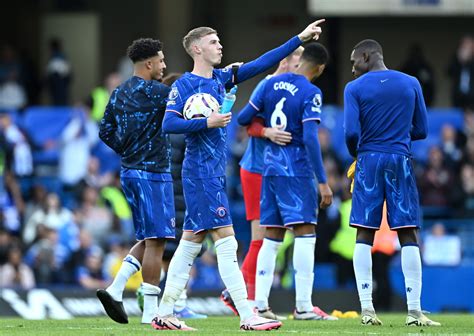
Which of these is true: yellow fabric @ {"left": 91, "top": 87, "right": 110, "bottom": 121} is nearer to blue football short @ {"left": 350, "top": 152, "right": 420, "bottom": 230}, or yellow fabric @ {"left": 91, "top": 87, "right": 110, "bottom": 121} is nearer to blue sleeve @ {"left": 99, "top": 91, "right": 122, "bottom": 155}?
blue sleeve @ {"left": 99, "top": 91, "right": 122, "bottom": 155}

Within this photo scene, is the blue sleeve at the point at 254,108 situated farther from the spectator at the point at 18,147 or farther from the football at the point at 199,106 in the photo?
the spectator at the point at 18,147

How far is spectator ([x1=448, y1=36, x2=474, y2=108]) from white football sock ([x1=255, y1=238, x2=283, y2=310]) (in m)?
12.0

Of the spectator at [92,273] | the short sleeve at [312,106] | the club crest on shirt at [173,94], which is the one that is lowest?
the spectator at [92,273]

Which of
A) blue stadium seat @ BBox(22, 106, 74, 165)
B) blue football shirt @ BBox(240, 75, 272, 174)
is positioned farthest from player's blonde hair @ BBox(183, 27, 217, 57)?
blue stadium seat @ BBox(22, 106, 74, 165)

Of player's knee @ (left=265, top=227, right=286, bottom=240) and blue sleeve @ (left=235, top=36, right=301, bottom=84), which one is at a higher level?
blue sleeve @ (left=235, top=36, right=301, bottom=84)

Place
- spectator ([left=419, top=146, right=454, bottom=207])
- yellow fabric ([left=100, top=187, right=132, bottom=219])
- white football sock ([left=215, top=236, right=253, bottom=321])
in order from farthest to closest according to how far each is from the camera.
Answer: spectator ([left=419, top=146, right=454, bottom=207]) → yellow fabric ([left=100, top=187, right=132, bottom=219]) → white football sock ([left=215, top=236, right=253, bottom=321])

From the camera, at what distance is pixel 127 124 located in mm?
11977

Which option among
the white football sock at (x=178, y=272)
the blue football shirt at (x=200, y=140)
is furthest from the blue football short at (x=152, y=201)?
the blue football shirt at (x=200, y=140)

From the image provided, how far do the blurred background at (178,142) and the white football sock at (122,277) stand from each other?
1.84 metres

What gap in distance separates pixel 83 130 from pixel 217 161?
12451mm

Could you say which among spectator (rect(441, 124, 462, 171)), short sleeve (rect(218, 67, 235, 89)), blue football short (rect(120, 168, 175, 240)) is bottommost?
spectator (rect(441, 124, 462, 171))

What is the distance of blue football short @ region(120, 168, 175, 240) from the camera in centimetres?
1189

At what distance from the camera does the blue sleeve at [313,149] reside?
41.1ft

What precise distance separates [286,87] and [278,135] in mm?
465
